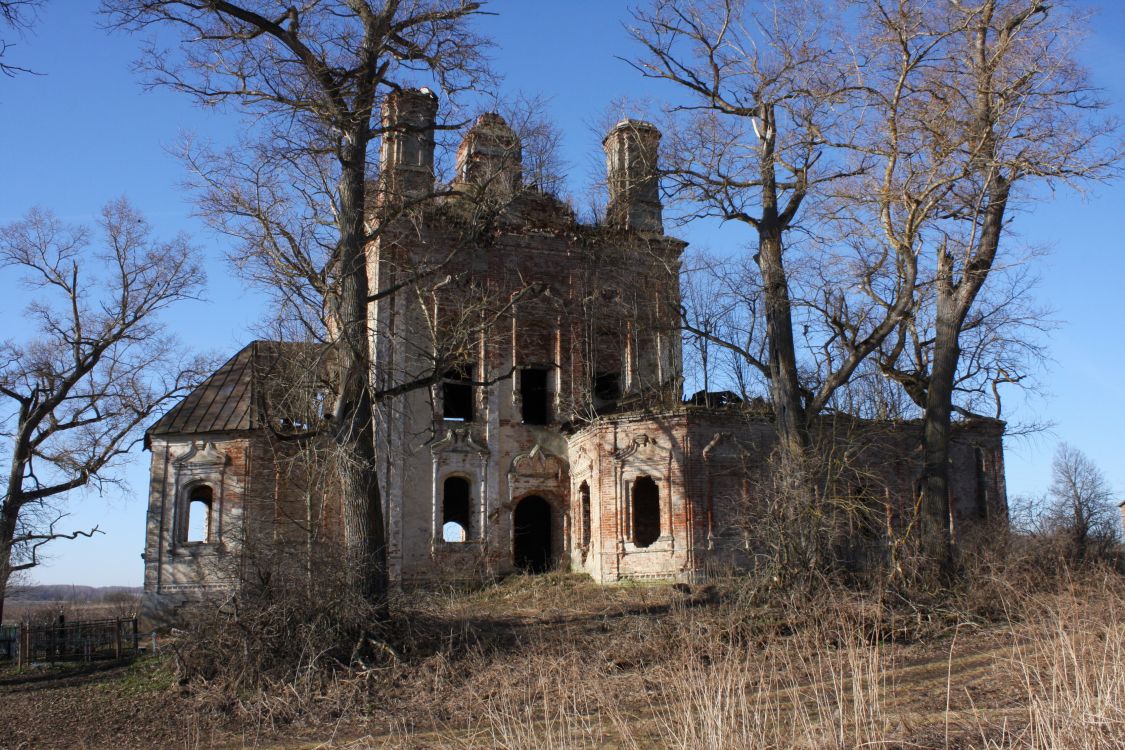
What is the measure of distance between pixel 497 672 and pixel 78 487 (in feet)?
53.9

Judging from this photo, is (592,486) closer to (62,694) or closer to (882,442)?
(882,442)

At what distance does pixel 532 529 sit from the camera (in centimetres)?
2414

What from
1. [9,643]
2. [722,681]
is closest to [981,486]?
[722,681]

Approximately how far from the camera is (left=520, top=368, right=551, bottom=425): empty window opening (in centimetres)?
2392

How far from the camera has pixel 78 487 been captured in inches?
939

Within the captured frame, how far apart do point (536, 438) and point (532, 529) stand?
263cm

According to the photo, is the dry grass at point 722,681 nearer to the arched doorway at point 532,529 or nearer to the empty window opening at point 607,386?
the arched doorway at point 532,529

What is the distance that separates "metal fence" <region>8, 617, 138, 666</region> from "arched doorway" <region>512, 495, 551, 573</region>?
9.17m

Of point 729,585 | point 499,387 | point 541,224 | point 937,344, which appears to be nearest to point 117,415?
point 499,387

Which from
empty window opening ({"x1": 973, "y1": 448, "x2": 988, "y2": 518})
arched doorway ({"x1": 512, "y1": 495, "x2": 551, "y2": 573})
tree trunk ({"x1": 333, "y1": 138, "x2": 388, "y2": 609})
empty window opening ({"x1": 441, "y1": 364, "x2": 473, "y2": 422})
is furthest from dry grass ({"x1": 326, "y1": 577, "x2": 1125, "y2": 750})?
empty window opening ({"x1": 973, "y1": 448, "x2": 988, "y2": 518})

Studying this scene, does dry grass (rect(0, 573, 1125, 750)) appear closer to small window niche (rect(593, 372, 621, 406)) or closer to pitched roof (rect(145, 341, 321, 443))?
small window niche (rect(593, 372, 621, 406))

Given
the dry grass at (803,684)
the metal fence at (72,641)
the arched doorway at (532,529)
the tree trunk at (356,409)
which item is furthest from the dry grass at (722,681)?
the arched doorway at (532,529)

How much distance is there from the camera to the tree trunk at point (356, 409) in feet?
43.5

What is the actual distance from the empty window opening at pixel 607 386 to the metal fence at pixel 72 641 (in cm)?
1159
